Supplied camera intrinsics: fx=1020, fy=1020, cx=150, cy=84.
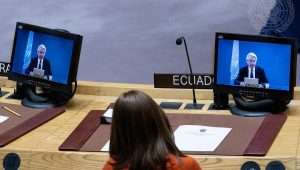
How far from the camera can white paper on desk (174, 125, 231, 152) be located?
170 inches

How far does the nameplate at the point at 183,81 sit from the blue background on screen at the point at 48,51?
0.46 metres

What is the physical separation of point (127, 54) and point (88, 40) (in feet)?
1.21

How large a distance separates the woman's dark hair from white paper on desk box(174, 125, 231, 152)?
81cm

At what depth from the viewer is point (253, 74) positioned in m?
4.75

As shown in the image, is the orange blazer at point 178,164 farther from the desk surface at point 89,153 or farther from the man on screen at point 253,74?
the man on screen at point 253,74

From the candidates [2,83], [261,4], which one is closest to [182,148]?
[2,83]

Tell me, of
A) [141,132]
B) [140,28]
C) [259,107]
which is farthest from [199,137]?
[140,28]

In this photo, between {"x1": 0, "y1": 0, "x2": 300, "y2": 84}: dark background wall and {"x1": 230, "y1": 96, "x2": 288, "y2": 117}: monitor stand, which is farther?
{"x1": 0, "y1": 0, "x2": 300, "y2": 84}: dark background wall

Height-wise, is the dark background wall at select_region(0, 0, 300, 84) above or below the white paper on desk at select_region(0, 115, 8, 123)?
above

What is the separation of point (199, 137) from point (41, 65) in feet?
3.23

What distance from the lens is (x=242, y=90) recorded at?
15.7ft

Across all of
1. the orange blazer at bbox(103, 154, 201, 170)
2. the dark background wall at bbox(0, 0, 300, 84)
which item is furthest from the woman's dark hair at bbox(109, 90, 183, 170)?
the dark background wall at bbox(0, 0, 300, 84)

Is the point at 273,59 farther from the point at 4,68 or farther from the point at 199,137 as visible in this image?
the point at 4,68

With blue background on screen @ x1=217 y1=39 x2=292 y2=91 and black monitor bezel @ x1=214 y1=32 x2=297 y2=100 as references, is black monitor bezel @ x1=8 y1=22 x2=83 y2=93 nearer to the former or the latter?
black monitor bezel @ x1=214 y1=32 x2=297 y2=100
